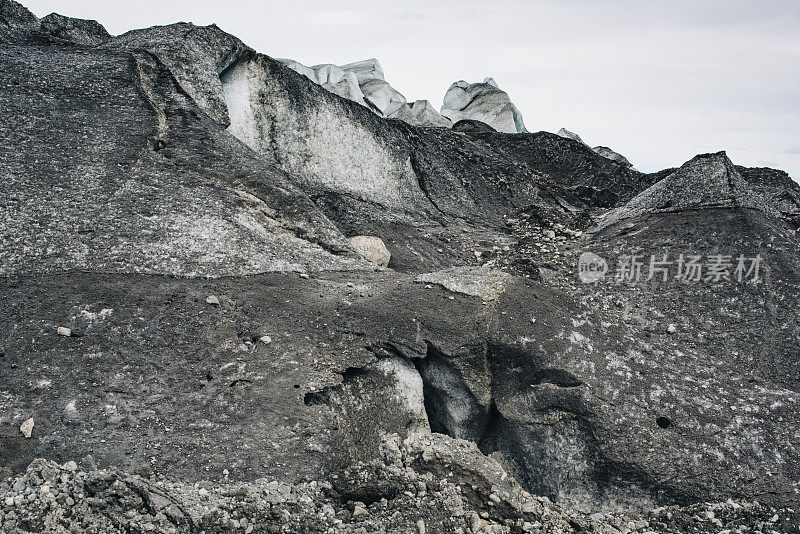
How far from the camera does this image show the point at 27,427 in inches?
95.3

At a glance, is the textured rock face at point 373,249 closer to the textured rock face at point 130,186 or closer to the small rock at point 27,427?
the textured rock face at point 130,186

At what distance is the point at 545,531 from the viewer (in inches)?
103

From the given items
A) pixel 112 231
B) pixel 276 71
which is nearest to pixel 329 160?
pixel 276 71

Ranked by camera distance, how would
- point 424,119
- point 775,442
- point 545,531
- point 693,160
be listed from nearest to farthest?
point 545,531 < point 775,442 < point 693,160 < point 424,119

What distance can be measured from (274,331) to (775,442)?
2634mm

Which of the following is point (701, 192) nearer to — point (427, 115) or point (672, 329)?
point (672, 329)

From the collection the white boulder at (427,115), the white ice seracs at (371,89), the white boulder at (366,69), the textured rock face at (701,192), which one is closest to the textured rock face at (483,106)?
the white boulder at (427,115)

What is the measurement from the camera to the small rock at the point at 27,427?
2.41m

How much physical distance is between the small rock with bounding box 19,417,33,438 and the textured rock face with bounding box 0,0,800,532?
0.04 meters

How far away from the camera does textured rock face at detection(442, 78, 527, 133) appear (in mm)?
12703

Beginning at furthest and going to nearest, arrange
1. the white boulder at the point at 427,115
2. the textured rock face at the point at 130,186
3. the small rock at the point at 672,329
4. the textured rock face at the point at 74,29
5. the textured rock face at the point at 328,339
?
1. the white boulder at the point at 427,115
2. the textured rock face at the point at 74,29
3. the small rock at the point at 672,329
4. the textured rock face at the point at 130,186
5. the textured rock face at the point at 328,339

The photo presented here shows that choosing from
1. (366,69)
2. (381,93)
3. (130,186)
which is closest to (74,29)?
(130,186)

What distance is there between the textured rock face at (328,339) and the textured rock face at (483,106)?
27.1 feet

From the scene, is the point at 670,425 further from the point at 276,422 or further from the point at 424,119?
the point at 424,119
